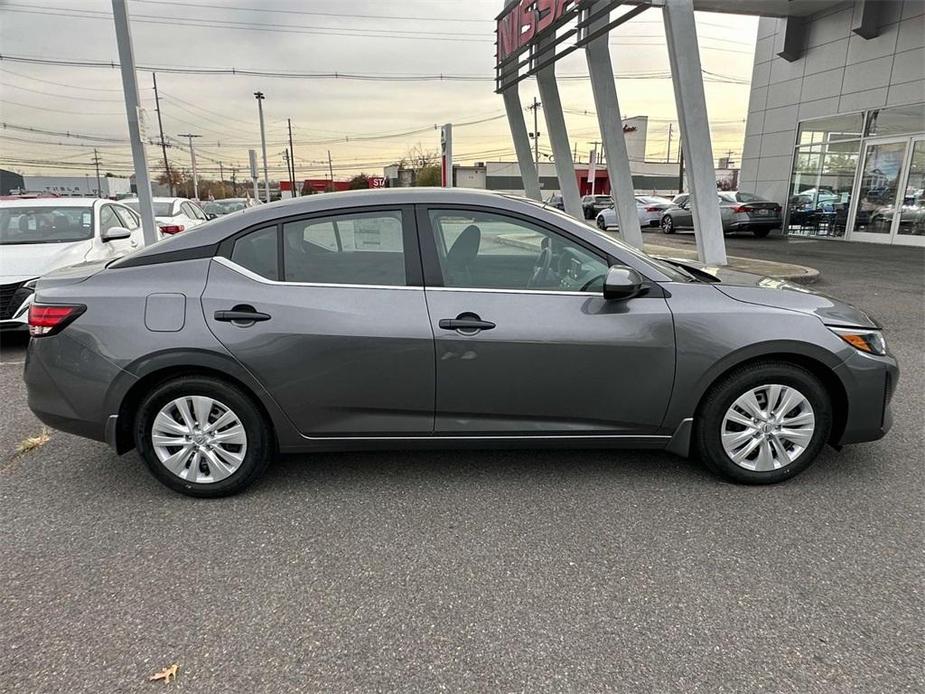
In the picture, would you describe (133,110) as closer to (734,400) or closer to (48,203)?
(48,203)

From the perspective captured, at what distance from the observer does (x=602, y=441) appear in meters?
3.24

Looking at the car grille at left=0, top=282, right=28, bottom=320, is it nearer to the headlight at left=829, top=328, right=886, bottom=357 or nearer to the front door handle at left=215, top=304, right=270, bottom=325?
the front door handle at left=215, top=304, right=270, bottom=325

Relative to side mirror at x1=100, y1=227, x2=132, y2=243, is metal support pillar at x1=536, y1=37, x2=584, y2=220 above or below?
above

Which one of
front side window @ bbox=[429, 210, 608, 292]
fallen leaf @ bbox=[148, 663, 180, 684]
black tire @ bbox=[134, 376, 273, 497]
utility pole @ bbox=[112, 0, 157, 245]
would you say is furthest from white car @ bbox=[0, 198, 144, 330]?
fallen leaf @ bbox=[148, 663, 180, 684]

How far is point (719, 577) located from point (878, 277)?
10.7 m

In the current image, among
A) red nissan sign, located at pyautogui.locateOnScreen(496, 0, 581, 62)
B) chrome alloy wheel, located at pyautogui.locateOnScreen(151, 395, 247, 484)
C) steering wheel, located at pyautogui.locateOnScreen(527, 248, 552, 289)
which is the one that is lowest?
→ chrome alloy wheel, located at pyautogui.locateOnScreen(151, 395, 247, 484)

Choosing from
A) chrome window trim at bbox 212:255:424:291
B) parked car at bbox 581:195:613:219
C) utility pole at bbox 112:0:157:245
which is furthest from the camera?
parked car at bbox 581:195:613:219

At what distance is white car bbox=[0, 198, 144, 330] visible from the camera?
6.01 metres

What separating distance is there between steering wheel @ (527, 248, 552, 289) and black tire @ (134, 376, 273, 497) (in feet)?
5.26

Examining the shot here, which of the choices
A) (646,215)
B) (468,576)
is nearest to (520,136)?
(646,215)

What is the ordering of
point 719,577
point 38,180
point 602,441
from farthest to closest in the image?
point 38,180, point 602,441, point 719,577

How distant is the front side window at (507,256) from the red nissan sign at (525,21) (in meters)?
8.92

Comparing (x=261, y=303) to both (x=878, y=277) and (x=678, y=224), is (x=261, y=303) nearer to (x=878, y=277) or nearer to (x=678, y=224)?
(x=878, y=277)

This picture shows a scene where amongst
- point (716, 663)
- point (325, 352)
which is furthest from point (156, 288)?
point (716, 663)
